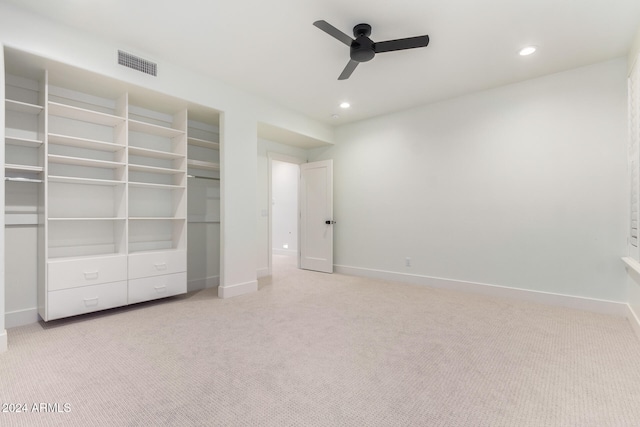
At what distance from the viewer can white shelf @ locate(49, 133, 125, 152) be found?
2.88 m

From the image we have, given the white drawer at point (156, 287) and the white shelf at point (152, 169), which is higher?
the white shelf at point (152, 169)

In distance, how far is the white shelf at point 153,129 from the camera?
11.3 feet

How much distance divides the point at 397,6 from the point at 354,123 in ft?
9.56

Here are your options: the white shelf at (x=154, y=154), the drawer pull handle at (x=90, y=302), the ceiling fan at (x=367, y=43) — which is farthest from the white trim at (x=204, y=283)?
the ceiling fan at (x=367, y=43)

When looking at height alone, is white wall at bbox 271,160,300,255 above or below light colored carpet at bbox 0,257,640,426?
above

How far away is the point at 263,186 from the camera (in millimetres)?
5125

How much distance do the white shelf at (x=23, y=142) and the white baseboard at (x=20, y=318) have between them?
1595 mm

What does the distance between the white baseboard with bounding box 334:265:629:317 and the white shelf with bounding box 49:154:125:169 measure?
3766mm

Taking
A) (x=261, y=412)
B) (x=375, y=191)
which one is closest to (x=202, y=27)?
(x=261, y=412)

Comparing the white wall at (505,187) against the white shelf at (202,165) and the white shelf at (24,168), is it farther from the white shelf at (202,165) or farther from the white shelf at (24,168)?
the white shelf at (24,168)

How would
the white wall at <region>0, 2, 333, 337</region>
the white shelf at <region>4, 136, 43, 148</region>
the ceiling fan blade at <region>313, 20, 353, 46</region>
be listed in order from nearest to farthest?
the ceiling fan blade at <region>313, 20, 353, 46</region> < the white shelf at <region>4, 136, 43, 148</region> < the white wall at <region>0, 2, 333, 337</region>

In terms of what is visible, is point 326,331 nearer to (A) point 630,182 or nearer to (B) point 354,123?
(A) point 630,182

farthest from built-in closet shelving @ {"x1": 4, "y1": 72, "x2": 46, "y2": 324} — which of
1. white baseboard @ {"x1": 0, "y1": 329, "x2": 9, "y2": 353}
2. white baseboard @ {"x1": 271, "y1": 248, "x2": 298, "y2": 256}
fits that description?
white baseboard @ {"x1": 271, "y1": 248, "x2": 298, "y2": 256}

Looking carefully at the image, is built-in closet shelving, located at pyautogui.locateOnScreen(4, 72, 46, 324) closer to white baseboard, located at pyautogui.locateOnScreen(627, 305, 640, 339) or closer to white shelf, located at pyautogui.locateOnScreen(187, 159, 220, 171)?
white shelf, located at pyautogui.locateOnScreen(187, 159, 220, 171)
